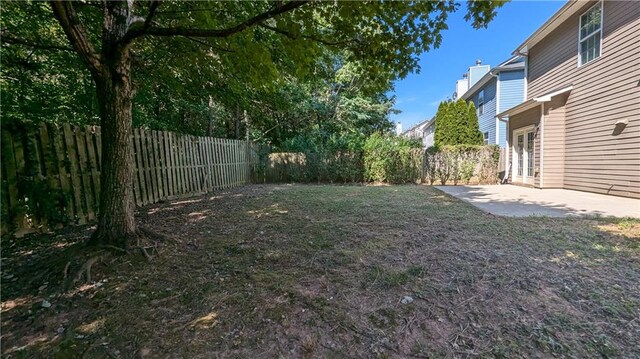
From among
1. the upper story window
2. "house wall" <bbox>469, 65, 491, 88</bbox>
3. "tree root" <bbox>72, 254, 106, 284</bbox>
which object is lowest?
"tree root" <bbox>72, 254, 106, 284</bbox>

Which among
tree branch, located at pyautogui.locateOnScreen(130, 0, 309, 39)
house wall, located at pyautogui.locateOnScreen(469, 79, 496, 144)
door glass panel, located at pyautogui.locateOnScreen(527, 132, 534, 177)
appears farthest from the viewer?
house wall, located at pyautogui.locateOnScreen(469, 79, 496, 144)

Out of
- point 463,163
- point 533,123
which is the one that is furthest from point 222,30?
point 463,163

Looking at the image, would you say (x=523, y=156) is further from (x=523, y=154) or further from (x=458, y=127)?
(x=458, y=127)

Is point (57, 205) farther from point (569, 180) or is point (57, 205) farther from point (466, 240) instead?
point (569, 180)

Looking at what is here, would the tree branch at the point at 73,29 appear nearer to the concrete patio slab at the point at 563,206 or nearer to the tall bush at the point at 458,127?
the concrete patio slab at the point at 563,206

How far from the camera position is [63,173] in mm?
4328

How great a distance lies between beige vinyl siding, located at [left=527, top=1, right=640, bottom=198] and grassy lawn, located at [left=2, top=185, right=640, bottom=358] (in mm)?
4243

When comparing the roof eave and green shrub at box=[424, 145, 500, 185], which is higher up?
the roof eave

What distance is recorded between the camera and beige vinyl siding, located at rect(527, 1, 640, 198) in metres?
6.85

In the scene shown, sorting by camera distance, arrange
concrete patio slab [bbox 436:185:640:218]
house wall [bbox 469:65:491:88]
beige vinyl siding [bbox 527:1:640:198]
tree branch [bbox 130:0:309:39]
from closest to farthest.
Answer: tree branch [bbox 130:0:309:39] < concrete patio slab [bbox 436:185:640:218] < beige vinyl siding [bbox 527:1:640:198] < house wall [bbox 469:65:491:88]

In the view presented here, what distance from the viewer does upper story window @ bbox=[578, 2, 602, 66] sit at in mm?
7945

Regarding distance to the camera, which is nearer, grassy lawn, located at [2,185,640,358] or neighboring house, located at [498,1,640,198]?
grassy lawn, located at [2,185,640,358]

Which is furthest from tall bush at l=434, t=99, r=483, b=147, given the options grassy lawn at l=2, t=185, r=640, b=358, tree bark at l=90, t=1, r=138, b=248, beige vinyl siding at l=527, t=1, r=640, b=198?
tree bark at l=90, t=1, r=138, b=248

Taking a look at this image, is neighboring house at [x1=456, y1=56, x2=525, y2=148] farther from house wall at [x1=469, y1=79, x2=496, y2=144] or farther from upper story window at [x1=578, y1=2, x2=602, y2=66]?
upper story window at [x1=578, y1=2, x2=602, y2=66]
